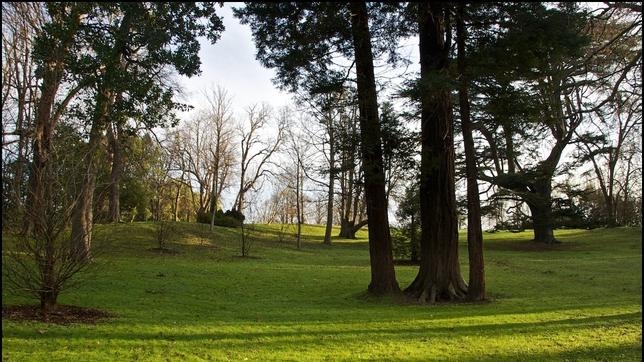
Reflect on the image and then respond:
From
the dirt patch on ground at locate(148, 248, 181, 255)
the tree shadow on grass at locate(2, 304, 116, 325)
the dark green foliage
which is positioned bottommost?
the tree shadow on grass at locate(2, 304, 116, 325)

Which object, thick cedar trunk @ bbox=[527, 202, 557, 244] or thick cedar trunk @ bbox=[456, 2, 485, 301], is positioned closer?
thick cedar trunk @ bbox=[456, 2, 485, 301]

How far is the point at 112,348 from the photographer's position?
21.9 feet

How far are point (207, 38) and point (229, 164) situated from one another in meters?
35.6

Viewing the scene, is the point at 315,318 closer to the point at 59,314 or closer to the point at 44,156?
the point at 59,314

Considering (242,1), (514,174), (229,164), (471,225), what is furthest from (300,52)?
(229,164)

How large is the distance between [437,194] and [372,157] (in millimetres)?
1953

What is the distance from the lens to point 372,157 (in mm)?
13102

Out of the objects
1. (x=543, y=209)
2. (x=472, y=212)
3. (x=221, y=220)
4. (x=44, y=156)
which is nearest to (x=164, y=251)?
(x=221, y=220)

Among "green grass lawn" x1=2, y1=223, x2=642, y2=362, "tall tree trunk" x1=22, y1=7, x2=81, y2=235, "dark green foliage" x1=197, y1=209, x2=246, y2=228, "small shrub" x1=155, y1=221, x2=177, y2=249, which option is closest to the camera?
"green grass lawn" x1=2, y1=223, x2=642, y2=362

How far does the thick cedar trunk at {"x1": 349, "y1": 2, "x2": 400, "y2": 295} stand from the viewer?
1286 centimetres

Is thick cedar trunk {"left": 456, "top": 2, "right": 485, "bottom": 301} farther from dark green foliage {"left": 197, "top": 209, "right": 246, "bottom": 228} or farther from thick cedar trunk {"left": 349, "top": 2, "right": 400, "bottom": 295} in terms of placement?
dark green foliage {"left": 197, "top": 209, "right": 246, "bottom": 228}

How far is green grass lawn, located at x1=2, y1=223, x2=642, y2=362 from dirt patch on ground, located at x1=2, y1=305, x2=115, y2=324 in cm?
31

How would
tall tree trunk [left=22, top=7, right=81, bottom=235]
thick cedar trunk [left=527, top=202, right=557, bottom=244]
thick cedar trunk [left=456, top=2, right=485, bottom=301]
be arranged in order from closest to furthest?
1. tall tree trunk [left=22, top=7, right=81, bottom=235]
2. thick cedar trunk [left=456, top=2, right=485, bottom=301]
3. thick cedar trunk [left=527, top=202, right=557, bottom=244]

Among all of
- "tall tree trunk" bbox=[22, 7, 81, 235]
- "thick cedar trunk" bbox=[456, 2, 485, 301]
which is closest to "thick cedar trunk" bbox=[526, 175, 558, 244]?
"thick cedar trunk" bbox=[456, 2, 485, 301]
